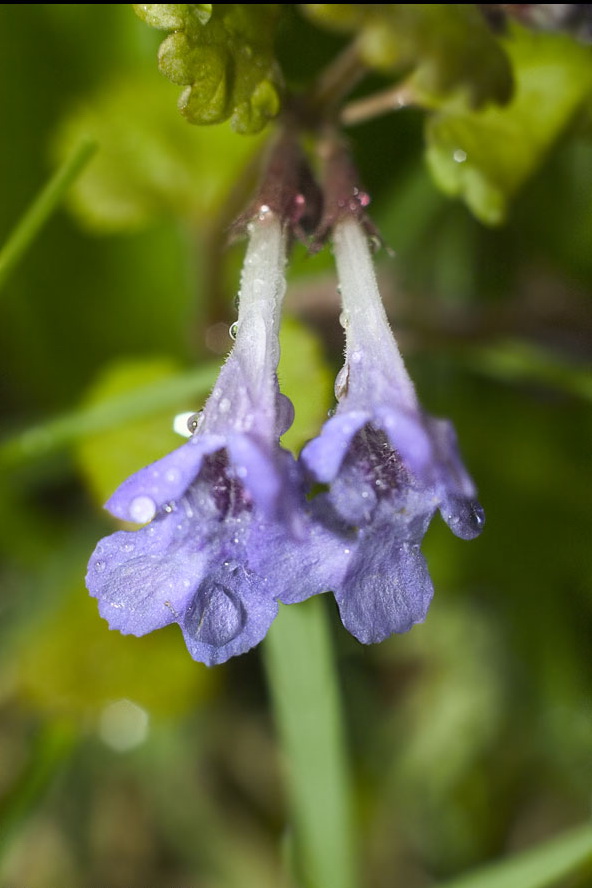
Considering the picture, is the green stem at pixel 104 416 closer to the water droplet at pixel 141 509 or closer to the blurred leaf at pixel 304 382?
the blurred leaf at pixel 304 382

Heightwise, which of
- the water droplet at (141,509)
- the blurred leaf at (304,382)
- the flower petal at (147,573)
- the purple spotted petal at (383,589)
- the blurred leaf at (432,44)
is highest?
the blurred leaf at (432,44)

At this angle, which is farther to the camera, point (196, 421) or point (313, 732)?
point (313, 732)

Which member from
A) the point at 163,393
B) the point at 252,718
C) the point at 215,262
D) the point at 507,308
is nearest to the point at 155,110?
the point at 215,262

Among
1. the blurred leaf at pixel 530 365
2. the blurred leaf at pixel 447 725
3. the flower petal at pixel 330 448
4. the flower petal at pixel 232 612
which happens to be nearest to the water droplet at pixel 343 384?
the flower petal at pixel 330 448

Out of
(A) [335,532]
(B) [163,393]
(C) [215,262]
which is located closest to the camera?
(A) [335,532]

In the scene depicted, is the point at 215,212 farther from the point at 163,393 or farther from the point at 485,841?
the point at 485,841

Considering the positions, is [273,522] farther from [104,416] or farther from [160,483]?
[104,416]

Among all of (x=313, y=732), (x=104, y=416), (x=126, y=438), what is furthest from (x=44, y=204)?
(x=313, y=732)
